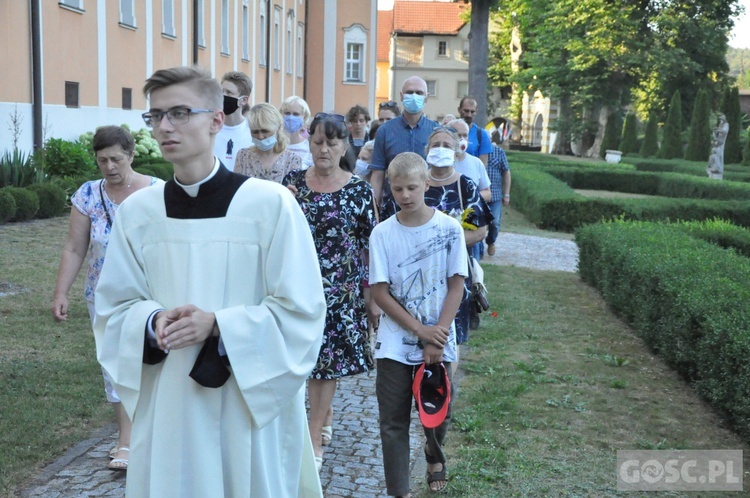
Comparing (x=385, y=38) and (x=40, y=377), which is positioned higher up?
(x=385, y=38)

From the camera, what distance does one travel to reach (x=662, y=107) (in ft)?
175

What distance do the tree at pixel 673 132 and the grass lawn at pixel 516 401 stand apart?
40.5m

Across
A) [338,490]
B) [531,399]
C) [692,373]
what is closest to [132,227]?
[338,490]

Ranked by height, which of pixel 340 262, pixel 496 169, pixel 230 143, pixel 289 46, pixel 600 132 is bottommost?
pixel 340 262

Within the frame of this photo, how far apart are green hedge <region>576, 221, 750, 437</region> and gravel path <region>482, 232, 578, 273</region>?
2313 mm

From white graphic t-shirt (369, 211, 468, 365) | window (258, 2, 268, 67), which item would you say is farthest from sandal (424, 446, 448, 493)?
window (258, 2, 268, 67)

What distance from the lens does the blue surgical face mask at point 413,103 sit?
7.51 m

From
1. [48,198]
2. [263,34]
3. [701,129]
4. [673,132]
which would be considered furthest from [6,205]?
[673,132]

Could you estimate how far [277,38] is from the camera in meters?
38.4

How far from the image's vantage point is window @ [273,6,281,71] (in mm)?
37844

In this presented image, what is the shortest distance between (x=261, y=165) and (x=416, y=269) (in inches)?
73.4

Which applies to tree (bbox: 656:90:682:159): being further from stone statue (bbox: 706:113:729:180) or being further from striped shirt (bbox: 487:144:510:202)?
striped shirt (bbox: 487:144:510:202)

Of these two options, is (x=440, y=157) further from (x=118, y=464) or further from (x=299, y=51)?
(x=299, y=51)

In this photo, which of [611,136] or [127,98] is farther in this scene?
[611,136]
